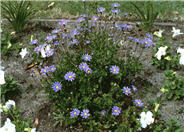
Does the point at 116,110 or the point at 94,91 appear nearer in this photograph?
the point at 116,110

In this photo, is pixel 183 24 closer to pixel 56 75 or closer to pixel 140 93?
pixel 140 93

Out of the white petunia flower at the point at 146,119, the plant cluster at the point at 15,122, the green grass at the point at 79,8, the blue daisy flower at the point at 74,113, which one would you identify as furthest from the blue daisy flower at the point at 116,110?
the green grass at the point at 79,8

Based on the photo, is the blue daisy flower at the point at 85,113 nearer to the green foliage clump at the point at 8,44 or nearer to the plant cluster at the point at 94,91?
the plant cluster at the point at 94,91

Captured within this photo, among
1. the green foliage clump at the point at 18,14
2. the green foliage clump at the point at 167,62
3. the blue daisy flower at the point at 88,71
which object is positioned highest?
the green foliage clump at the point at 18,14

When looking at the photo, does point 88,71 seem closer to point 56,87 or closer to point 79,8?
point 56,87

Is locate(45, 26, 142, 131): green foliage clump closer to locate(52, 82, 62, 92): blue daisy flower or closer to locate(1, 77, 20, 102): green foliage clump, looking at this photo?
locate(52, 82, 62, 92): blue daisy flower

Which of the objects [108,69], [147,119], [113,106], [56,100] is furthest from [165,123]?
[56,100]

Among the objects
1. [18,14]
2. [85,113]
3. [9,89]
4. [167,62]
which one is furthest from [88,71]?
[18,14]
